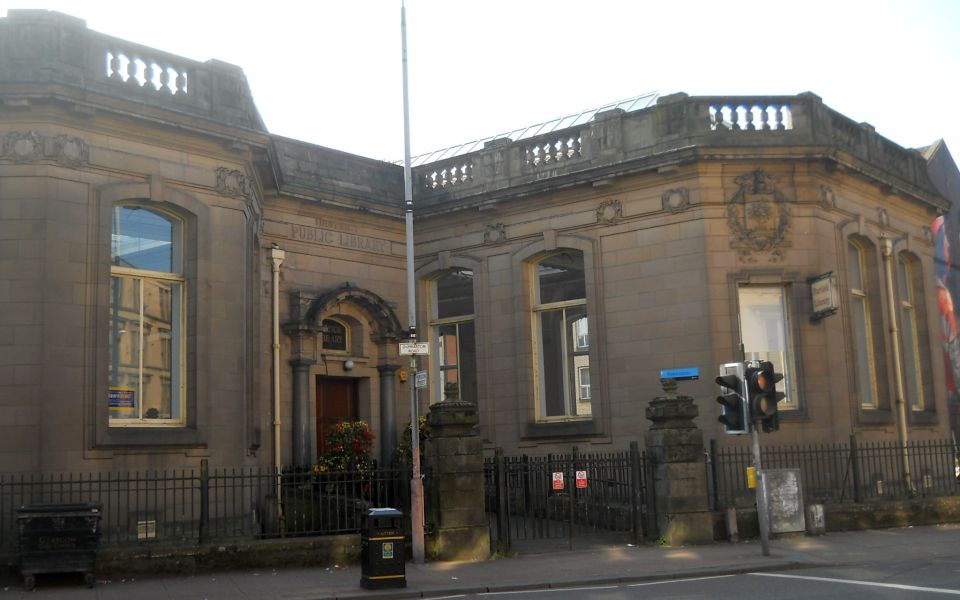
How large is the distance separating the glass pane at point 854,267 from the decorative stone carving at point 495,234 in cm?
776

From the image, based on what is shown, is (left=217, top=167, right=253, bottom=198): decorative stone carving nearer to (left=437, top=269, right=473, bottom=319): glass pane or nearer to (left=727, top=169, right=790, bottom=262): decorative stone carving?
(left=437, top=269, right=473, bottom=319): glass pane

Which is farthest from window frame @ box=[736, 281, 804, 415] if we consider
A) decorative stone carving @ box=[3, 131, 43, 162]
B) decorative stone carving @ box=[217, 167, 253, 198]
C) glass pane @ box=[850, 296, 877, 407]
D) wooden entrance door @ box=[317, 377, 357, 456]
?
decorative stone carving @ box=[3, 131, 43, 162]

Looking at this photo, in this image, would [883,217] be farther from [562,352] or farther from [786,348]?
[562,352]

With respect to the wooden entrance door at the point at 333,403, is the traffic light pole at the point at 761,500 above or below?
below

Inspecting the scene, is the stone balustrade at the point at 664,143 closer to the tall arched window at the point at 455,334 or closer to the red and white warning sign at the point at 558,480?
the tall arched window at the point at 455,334

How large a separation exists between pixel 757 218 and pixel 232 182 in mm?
10370

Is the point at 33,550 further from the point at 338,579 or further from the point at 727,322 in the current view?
the point at 727,322

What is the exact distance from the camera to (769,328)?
2142cm

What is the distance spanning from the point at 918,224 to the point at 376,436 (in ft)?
47.1

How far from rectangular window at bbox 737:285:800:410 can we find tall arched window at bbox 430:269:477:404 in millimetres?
6371

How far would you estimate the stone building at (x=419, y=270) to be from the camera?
52.9 ft

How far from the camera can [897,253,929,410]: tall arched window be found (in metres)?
25.0

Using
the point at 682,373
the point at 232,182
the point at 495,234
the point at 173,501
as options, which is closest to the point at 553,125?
the point at 495,234

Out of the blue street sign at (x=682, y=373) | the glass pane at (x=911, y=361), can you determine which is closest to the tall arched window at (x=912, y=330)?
the glass pane at (x=911, y=361)
